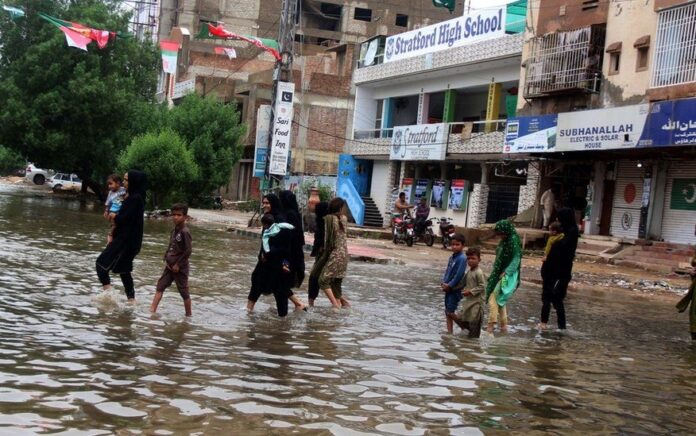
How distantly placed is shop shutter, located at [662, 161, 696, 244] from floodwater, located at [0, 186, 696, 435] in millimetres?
11193

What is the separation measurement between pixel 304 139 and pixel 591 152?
24.4 meters

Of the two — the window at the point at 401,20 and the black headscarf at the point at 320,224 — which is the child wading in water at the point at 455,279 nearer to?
the black headscarf at the point at 320,224

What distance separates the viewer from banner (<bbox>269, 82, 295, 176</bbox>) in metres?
28.0

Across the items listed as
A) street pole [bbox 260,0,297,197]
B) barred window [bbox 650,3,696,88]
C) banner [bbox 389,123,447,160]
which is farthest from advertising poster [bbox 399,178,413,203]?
barred window [bbox 650,3,696,88]

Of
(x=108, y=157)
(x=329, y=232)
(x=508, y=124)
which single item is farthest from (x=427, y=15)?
(x=329, y=232)

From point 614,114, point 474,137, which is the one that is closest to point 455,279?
point 614,114

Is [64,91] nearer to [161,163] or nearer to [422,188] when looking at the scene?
[161,163]

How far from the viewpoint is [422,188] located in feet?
121

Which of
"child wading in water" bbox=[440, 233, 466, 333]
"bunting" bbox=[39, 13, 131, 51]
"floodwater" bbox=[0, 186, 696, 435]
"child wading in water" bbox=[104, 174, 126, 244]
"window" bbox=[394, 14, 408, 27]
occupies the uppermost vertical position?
"window" bbox=[394, 14, 408, 27]

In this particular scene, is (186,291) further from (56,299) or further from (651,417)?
(651,417)

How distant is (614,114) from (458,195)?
1095 cm

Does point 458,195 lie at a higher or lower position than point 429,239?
higher

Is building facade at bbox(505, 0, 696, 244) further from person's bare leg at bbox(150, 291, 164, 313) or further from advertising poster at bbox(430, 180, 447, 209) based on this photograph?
person's bare leg at bbox(150, 291, 164, 313)

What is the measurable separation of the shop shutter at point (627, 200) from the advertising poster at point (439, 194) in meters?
9.82
